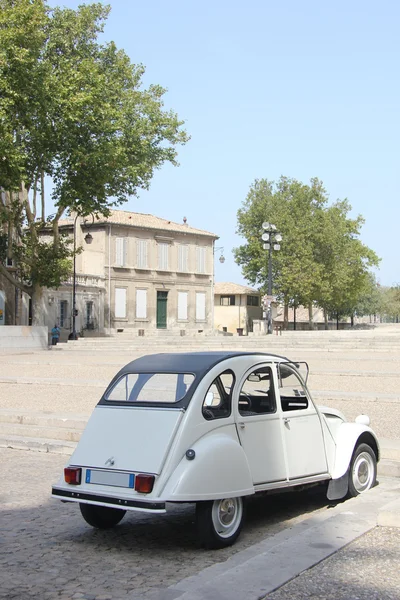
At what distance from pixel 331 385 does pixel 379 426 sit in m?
6.12

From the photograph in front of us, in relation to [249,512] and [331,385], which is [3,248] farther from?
[249,512]

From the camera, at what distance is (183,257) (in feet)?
210

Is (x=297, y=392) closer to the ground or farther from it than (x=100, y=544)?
farther from it

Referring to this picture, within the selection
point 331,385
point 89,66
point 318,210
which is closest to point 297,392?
point 331,385

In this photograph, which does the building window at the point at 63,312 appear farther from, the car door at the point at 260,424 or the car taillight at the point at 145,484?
the car taillight at the point at 145,484

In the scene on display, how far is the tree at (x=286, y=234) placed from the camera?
69375 mm

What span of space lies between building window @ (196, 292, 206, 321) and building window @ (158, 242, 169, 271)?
12.5 ft

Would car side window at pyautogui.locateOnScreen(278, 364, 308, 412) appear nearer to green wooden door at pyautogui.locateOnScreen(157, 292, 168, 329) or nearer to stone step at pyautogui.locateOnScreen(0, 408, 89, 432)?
stone step at pyautogui.locateOnScreen(0, 408, 89, 432)

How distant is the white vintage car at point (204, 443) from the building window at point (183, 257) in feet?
185

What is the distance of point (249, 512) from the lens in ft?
24.4

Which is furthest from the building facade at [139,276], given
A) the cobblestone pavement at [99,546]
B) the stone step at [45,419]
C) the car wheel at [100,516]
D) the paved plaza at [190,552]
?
the car wheel at [100,516]

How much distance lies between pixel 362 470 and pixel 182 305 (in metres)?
55.5

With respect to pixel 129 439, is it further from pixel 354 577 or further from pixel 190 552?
pixel 354 577

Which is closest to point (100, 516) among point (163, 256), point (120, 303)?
point (120, 303)
